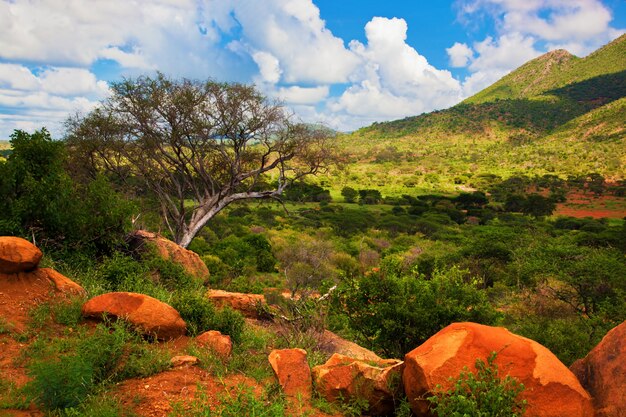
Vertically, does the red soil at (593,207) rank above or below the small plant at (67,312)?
below

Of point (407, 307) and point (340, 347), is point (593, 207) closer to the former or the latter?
point (407, 307)

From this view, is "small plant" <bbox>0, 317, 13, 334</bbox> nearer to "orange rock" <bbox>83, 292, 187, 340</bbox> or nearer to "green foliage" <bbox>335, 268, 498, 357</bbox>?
"orange rock" <bbox>83, 292, 187, 340</bbox>

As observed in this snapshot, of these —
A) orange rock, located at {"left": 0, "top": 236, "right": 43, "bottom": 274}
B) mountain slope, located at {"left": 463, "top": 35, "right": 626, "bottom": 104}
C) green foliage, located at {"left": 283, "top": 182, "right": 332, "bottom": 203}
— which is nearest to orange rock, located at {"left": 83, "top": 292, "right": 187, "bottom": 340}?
orange rock, located at {"left": 0, "top": 236, "right": 43, "bottom": 274}

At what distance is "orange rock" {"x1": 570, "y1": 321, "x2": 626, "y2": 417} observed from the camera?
5.31m

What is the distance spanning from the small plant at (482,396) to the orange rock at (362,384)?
3.31 ft

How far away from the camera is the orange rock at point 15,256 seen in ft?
24.5

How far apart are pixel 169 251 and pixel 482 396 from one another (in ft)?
36.0

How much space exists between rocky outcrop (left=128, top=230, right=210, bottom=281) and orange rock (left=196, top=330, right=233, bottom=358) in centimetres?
591

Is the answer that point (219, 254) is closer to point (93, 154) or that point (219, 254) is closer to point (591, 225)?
point (93, 154)

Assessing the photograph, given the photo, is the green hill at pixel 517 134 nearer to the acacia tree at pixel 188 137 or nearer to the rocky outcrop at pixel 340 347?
the acacia tree at pixel 188 137

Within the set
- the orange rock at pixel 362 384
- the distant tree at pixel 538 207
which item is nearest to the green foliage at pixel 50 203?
the orange rock at pixel 362 384

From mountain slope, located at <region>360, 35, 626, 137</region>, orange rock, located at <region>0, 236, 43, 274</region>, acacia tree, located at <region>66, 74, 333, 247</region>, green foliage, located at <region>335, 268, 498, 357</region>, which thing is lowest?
green foliage, located at <region>335, 268, 498, 357</region>

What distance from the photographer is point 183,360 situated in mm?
6531

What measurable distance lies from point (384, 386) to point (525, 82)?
200533 mm
